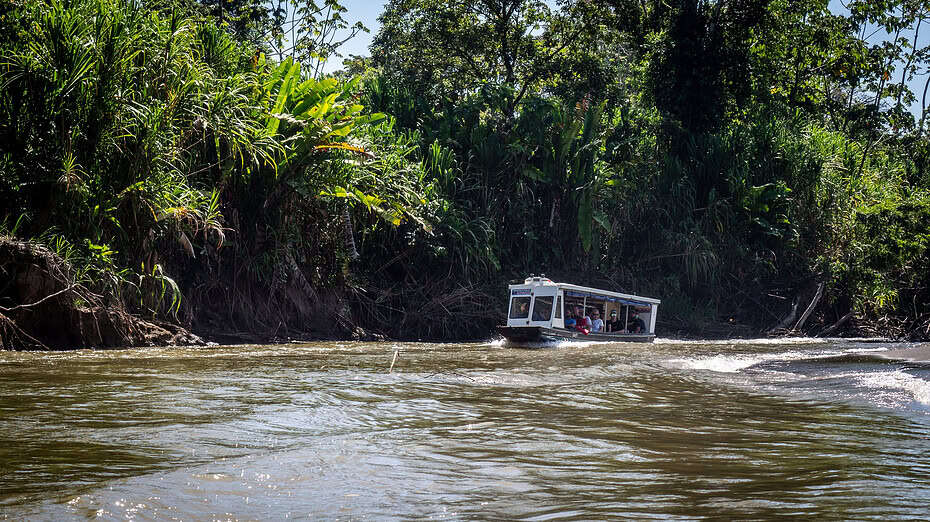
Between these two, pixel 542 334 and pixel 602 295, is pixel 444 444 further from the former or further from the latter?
pixel 602 295

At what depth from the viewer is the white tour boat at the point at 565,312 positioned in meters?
17.3

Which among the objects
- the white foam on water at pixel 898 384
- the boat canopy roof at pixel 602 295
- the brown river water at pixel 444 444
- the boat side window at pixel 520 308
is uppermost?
the boat canopy roof at pixel 602 295

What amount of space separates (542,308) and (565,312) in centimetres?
73

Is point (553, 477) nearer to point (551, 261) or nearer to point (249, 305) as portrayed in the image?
point (249, 305)

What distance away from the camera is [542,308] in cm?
1795

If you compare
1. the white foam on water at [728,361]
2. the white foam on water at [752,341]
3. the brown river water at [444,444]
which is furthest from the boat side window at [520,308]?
the brown river water at [444,444]

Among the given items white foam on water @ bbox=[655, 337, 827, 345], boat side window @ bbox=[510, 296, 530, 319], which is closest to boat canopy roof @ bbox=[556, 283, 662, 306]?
boat side window @ bbox=[510, 296, 530, 319]

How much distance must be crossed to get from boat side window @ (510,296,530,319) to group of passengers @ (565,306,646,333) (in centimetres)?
88

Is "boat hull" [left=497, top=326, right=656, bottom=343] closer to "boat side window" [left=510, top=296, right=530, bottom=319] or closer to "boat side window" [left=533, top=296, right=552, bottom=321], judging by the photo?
"boat side window" [left=533, top=296, right=552, bottom=321]

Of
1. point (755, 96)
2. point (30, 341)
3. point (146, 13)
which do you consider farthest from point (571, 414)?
point (755, 96)

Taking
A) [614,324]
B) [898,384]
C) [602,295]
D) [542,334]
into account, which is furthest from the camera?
[614,324]

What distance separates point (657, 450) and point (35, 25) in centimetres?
1018

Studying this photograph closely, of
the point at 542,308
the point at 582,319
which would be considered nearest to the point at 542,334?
the point at 542,308

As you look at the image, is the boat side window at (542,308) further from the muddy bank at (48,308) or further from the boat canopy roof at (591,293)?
the muddy bank at (48,308)
